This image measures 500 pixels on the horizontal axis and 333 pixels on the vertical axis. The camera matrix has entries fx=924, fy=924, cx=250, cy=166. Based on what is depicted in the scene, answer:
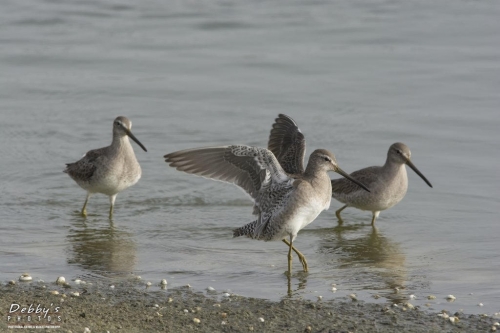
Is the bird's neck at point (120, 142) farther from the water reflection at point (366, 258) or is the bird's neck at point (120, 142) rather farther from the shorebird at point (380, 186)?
the water reflection at point (366, 258)

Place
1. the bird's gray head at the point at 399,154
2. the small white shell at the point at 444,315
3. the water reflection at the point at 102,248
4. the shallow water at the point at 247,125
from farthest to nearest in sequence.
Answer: the bird's gray head at the point at 399,154
the shallow water at the point at 247,125
the water reflection at the point at 102,248
the small white shell at the point at 444,315

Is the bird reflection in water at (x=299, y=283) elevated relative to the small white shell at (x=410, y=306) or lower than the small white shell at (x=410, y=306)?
lower

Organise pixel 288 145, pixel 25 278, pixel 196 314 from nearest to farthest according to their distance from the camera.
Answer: pixel 196 314
pixel 25 278
pixel 288 145

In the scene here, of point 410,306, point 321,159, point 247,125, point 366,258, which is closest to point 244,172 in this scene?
point 321,159

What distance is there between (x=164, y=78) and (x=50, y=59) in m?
2.14

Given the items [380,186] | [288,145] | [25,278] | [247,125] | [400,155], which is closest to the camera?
[25,278]

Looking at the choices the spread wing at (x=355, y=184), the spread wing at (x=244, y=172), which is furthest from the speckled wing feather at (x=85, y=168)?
the spread wing at (x=355, y=184)

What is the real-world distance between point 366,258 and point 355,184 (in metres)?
1.23

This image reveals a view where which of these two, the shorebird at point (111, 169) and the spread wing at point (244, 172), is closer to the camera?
the spread wing at point (244, 172)

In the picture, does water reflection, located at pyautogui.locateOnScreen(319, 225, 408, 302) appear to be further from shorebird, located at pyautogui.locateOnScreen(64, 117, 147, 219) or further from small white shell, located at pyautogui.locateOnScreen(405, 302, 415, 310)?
shorebird, located at pyautogui.locateOnScreen(64, 117, 147, 219)

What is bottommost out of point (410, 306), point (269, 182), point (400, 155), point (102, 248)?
point (102, 248)

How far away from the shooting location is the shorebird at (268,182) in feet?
22.9

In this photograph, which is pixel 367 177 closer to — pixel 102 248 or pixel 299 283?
pixel 299 283

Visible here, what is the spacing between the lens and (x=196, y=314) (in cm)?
590
